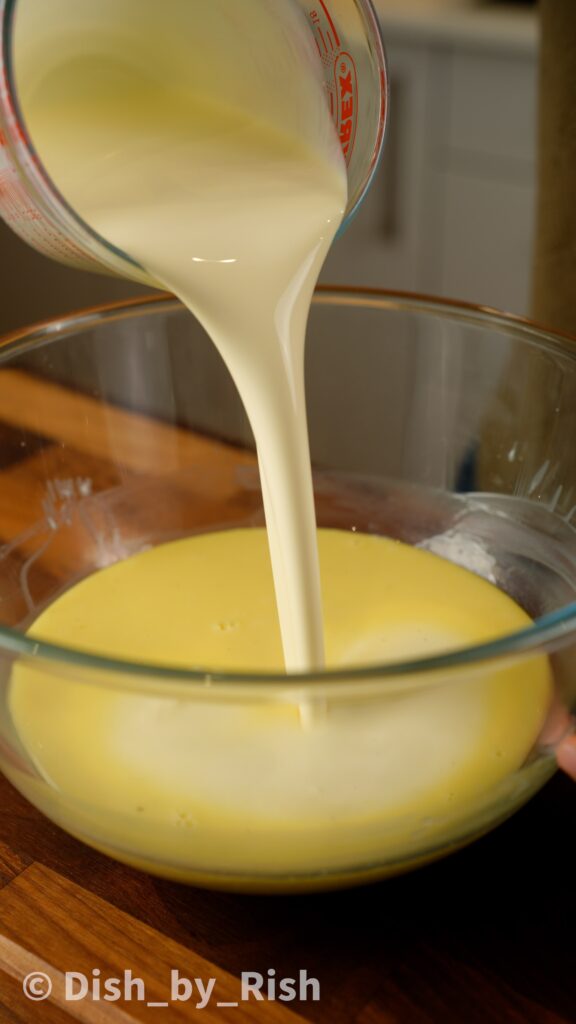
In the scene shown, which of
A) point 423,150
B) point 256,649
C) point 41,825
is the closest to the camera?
point 41,825

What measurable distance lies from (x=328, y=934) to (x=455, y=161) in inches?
76.9

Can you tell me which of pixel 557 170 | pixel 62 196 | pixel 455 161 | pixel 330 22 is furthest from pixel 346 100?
pixel 455 161

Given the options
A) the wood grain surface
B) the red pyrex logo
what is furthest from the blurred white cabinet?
the wood grain surface

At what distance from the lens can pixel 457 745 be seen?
0.68 metres

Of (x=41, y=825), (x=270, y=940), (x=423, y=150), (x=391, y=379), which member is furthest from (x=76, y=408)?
(x=423, y=150)

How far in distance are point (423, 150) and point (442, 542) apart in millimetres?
1552

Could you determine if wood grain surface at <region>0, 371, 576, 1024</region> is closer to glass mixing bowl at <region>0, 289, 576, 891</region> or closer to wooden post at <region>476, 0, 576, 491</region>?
glass mixing bowl at <region>0, 289, 576, 891</region>

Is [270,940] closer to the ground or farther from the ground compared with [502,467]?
closer to the ground

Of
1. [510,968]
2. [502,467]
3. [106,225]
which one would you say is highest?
[106,225]

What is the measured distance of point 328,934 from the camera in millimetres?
625

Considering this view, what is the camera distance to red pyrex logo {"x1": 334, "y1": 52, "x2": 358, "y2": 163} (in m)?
0.78

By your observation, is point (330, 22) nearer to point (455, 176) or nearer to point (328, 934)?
point (328, 934)

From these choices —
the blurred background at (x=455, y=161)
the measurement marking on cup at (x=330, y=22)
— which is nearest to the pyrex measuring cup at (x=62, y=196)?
the measurement marking on cup at (x=330, y=22)

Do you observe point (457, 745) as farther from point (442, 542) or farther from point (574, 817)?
point (442, 542)
